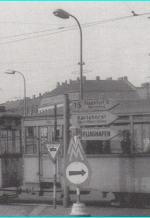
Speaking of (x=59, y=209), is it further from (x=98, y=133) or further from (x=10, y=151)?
(x=10, y=151)

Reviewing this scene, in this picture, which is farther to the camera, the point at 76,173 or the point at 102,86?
the point at 102,86

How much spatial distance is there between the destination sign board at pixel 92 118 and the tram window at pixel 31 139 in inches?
112

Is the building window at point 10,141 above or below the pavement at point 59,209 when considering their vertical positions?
above

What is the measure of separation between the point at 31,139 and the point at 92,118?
3.33m

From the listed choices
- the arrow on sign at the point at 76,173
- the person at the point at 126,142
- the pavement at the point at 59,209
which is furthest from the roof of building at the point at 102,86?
the arrow on sign at the point at 76,173

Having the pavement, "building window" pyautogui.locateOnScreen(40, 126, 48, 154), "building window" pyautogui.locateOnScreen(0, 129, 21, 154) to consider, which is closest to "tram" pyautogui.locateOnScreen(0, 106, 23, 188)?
"building window" pyautogui.locateOnScreen(0, 129, 21, 154)

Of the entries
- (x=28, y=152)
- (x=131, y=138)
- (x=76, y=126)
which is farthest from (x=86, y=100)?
(x=28, y=152)

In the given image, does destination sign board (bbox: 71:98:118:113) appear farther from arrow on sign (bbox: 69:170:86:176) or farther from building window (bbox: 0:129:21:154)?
building window (bbox: 0:129:21:154)

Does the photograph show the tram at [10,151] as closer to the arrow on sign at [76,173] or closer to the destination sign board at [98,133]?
the destination sign board at [98,133]

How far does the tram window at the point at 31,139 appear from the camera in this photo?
14.2m

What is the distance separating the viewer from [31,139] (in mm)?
14312

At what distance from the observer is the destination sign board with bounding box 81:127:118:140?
11133 mm

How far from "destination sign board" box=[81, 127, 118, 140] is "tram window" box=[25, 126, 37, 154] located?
3.06 meters

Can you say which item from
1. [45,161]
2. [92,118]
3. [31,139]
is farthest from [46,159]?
[92,118]
